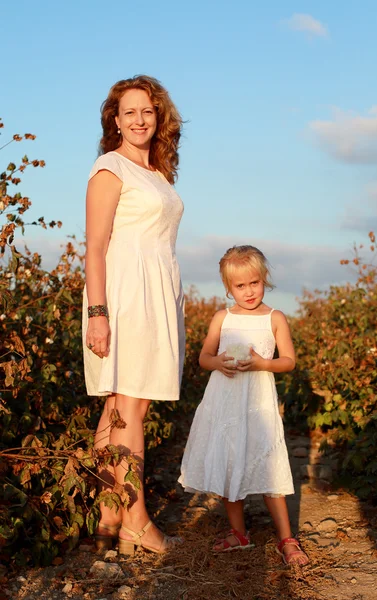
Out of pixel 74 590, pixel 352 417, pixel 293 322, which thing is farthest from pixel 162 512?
pixel 293 322

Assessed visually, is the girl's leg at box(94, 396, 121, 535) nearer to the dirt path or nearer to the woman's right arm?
the dirt path

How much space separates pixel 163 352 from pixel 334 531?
4.70 feet

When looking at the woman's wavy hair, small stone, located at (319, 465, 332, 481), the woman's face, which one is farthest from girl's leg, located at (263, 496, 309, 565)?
Answer: the woman's face

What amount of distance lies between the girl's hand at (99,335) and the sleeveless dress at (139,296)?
0.16ft

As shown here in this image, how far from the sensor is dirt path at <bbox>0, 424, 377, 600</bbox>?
3193 millimetres

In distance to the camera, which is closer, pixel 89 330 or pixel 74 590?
pixel 74 590

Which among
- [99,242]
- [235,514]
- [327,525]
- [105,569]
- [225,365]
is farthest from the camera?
[327,525]

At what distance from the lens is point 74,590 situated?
127 inches

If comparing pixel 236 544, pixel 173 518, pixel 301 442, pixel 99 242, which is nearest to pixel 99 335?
pixel 99 242

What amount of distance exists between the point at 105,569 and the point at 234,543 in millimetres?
677

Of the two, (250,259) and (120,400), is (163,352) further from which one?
(250,259)

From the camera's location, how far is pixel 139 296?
357cm

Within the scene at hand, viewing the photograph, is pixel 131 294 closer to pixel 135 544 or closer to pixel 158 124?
pixel 158 124

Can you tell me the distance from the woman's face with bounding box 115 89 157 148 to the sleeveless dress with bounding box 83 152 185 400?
6.3 inches
